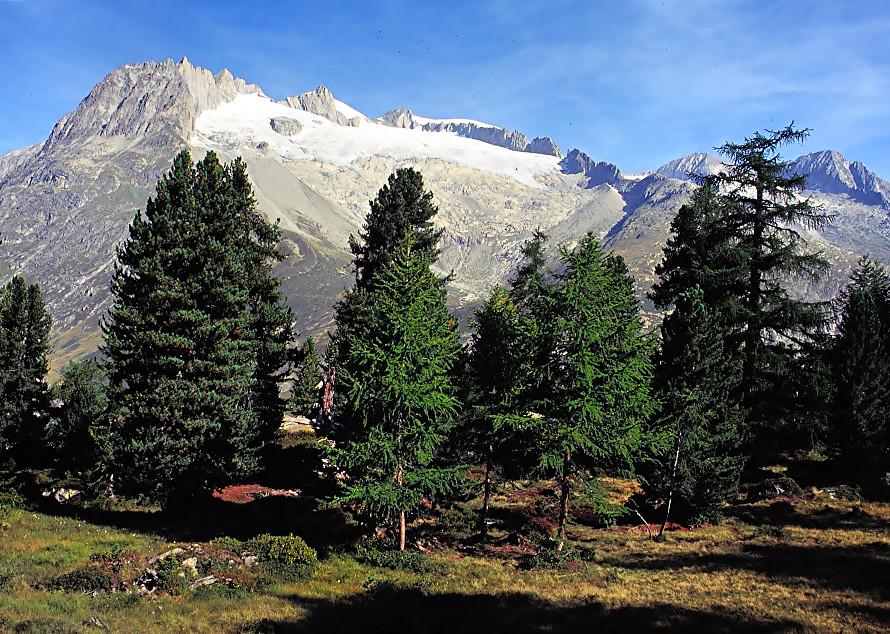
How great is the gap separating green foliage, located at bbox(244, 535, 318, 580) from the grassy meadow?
552 mm

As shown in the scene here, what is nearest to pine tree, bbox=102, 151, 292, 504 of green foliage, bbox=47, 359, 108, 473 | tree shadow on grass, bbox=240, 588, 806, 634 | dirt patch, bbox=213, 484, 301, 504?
dirt patch, bbox=213, 484, 301, 504

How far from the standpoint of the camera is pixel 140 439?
26.4 meters

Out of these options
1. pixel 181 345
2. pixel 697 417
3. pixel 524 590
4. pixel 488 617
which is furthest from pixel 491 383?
pixel 181 345

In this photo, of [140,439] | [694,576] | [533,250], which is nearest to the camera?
[694,576]

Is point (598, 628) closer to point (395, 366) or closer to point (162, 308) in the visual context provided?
point (395, 366)

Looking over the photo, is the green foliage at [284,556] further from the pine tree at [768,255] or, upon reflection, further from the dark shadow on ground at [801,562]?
the pine tree at [768,255]

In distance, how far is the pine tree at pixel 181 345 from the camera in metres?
26.3

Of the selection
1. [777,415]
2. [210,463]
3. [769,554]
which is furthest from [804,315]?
[210,463]

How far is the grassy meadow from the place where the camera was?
15.4 metres

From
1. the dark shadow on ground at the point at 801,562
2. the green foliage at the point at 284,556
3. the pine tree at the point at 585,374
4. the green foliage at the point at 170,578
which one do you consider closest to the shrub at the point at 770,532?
the dark shadow on ground at the point at 801,562

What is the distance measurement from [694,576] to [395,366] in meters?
13.8

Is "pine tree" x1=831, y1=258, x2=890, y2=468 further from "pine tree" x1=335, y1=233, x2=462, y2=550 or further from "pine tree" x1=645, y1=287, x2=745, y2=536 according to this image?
"pine tree" x1=335, y1=233, x2=462, y2=550

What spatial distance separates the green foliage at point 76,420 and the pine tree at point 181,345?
36.0 feet

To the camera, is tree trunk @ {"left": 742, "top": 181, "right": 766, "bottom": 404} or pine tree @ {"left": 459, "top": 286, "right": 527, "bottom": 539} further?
tree trunk @ {"left": 742, "top": 181, "right": 766, "bottom": 404}
